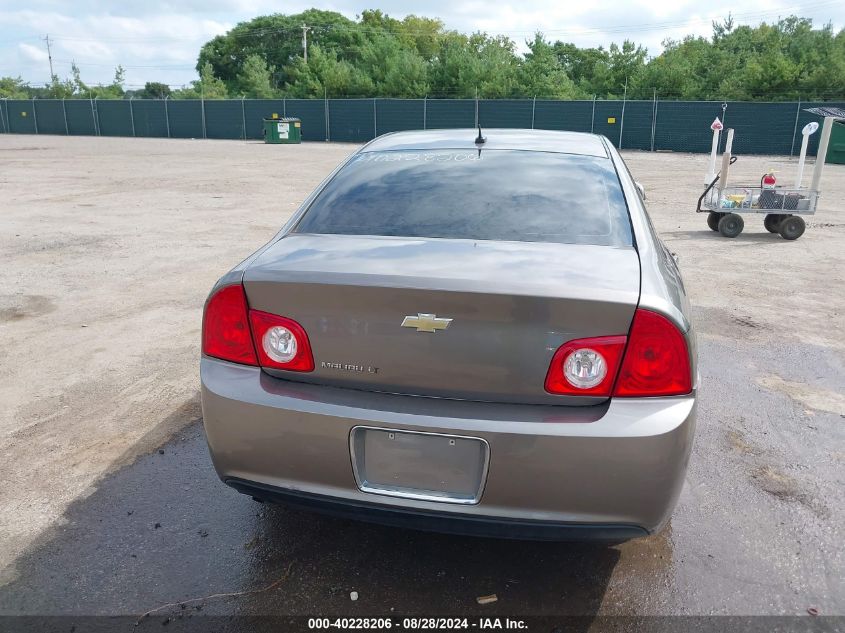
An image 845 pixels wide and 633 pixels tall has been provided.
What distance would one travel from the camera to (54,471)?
10.9ft

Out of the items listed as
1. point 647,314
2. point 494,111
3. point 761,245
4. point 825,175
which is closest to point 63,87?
point 494,111

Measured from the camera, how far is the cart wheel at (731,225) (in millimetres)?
10023

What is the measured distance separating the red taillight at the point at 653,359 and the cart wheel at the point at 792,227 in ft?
29.5

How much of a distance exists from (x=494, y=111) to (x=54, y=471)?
3700 cm

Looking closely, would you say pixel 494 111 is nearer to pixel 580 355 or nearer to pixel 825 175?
pixel 825 175

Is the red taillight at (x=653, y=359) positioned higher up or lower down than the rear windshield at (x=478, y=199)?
lower down

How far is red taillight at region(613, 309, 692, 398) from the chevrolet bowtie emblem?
0.58 meters

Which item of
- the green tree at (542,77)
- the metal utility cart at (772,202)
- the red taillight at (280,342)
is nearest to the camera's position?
the red taillight at (280,342)

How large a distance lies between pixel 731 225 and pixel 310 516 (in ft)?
29.4

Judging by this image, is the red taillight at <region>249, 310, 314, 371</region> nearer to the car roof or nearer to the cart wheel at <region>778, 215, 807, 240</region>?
the car roof

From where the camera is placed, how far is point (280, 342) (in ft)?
7.63

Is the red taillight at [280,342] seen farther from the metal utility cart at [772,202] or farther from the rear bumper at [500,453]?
the metal utility cart at [772,202]

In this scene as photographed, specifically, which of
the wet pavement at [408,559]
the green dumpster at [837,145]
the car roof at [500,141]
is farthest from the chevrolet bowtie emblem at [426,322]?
the green dumpster at [837,145]

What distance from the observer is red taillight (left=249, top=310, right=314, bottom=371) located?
7.52 feet
